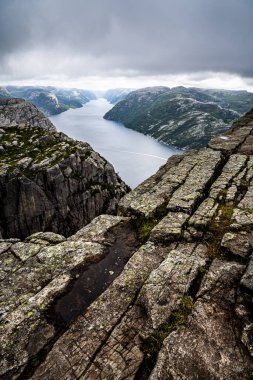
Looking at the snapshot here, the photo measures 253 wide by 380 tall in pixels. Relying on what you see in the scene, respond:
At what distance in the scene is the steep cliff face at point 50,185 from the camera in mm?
54844

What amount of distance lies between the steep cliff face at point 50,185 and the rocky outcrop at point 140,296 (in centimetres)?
3856

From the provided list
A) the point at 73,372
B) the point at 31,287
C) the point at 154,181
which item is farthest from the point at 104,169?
the point at 73,372

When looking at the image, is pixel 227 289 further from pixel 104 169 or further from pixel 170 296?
pixel 104 169

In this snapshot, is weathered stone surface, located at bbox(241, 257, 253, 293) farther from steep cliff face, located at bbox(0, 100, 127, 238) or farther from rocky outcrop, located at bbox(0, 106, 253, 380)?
steep cliff face, located at bbox(0, 100, 127, 238)

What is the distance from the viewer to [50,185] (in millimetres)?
58531

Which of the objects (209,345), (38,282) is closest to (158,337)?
(209,345)

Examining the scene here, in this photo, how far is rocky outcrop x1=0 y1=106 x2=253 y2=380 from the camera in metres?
10.3

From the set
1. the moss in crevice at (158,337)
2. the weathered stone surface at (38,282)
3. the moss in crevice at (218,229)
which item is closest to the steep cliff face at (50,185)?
the weathered stone surface at (38,282)

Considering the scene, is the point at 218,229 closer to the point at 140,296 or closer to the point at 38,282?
the point at 140,296

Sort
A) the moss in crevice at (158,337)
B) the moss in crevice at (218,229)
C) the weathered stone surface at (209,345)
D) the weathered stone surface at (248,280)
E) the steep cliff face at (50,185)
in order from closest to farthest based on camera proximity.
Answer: the weathered stone surface at (209,345), the moss in crevice at (158,337), the weathered stone surface at (248,280), the moss in crevice at (218,229), the steep cliff face at (50,185)

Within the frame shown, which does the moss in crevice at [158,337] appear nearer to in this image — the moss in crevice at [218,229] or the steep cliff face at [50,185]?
the moss in crevice at [218,229]

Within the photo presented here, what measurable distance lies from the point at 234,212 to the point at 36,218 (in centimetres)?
4706

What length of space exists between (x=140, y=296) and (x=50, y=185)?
49.4 metres

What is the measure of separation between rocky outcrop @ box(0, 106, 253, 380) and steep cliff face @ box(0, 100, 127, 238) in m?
38.6
